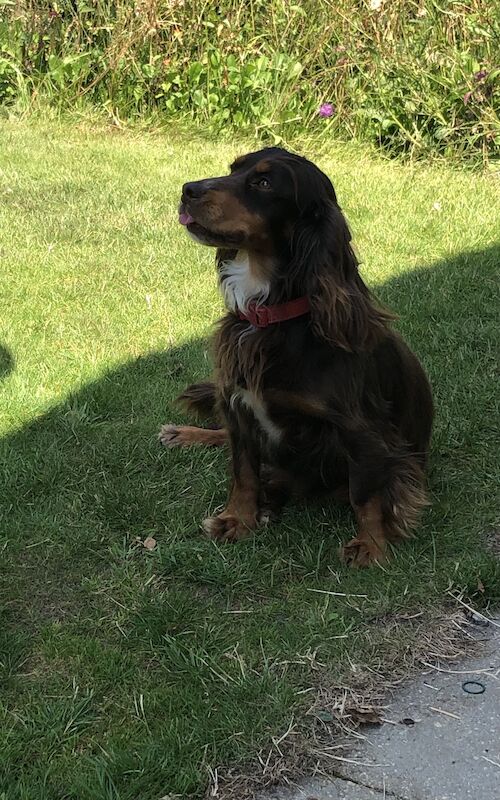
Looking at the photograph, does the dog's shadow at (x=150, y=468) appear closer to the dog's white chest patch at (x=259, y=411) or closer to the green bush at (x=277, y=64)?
the dog's white chest patch at (x=259, y=411)

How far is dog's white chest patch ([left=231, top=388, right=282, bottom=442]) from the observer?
8.54 feet

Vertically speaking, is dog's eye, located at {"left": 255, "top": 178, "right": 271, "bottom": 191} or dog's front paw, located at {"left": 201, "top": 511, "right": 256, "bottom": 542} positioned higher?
dog's eye, located at {"left": 255, "top": 178, "right": 271, "bottom": 191}

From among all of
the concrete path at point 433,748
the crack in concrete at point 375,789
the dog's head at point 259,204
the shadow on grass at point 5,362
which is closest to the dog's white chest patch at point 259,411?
the dog's head at point 259,204

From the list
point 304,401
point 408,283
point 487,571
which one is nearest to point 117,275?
point 408,283

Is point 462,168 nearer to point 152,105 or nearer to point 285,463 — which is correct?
point 152,105

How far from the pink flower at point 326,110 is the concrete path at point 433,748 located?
18.8 ft

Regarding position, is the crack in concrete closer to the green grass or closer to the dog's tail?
the green grass

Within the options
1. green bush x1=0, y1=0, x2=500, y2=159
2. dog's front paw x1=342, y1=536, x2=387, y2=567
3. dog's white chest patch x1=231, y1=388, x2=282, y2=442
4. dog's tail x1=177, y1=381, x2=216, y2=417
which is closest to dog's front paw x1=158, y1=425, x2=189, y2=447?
dog's tail x1=177, y1=381, x2=216, y2=417

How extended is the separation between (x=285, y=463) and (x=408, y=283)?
2.19 metres

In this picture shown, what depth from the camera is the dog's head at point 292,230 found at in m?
2.43

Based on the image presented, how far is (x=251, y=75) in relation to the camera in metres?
7.36

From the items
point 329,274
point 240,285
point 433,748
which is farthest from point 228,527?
point 433,748

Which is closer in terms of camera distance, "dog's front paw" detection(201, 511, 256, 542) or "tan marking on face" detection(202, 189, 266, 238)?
"tan marking on face" detection(202, 189, 266, 238)

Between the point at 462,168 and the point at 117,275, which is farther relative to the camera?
the point at 462,168
